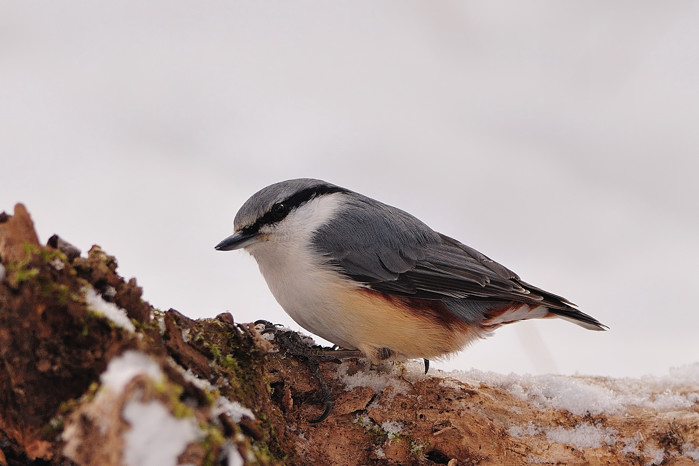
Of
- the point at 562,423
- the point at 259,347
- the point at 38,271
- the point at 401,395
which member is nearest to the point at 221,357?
the point at 259,347

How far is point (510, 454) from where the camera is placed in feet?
7.77

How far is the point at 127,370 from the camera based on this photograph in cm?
131

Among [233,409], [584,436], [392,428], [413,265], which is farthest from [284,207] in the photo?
[584,436]

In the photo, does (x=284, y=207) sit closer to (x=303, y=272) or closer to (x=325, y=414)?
(x=303, y=272)

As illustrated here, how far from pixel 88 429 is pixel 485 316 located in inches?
83.5

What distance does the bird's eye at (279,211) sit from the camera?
9.44 feet

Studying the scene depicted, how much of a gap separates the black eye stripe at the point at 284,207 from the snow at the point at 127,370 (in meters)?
1.47

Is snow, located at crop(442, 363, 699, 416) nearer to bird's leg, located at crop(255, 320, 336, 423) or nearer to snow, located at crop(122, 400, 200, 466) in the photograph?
bird's leg, located at crop(255, 320, 336, 423)

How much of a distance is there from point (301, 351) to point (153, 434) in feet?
4.62

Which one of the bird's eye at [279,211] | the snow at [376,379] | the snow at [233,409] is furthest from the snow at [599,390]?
the snow at [233,409]

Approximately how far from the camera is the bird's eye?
9.44 ft

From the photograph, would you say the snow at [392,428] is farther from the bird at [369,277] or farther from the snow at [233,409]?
the snow at [233,409]

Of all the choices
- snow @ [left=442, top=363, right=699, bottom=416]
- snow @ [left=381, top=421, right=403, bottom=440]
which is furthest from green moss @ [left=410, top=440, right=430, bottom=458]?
snow @ [left=442, top=363, right=699, bottom=416]

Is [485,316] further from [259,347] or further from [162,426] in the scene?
[162,426]
